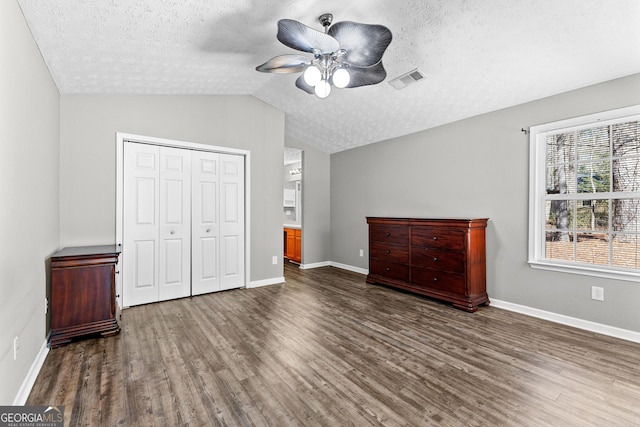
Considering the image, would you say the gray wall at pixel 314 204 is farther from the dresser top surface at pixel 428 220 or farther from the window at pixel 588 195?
the window at pixel 588 195

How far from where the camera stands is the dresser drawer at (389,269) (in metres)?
4.25

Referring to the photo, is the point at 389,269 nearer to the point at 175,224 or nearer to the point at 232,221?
the point at 232,221

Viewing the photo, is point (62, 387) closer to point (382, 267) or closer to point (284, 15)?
point (284, 15)

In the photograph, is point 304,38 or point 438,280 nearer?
point 304,38

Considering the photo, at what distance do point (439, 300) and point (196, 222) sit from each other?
3.34m

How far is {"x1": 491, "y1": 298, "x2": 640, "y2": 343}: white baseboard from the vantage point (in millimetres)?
2719

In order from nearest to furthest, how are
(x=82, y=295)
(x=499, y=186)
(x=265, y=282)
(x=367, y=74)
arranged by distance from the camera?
(x=367, y=74) → (x=82, y=295) → (x=499, y=186) → (x=265, y=282)

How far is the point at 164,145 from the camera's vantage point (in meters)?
3.81

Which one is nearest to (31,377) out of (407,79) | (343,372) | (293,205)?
(343,372)

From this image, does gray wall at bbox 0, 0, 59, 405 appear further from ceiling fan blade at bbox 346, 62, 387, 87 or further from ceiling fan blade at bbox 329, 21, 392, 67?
ceiling fan blade at bbox 346, 62, 387, 87

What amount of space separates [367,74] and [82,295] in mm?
3187

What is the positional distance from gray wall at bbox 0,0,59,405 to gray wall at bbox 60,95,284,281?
59 cm

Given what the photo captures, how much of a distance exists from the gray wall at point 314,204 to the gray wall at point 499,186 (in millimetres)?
1130

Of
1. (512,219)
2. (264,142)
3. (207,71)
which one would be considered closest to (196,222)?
(264,142)
